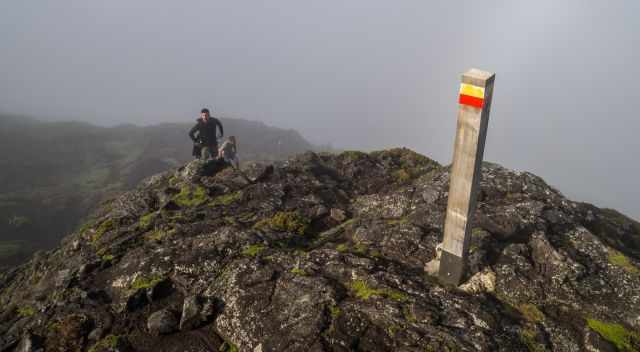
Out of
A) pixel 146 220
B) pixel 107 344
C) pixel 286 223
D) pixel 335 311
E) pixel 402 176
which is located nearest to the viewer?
pixel 335 311

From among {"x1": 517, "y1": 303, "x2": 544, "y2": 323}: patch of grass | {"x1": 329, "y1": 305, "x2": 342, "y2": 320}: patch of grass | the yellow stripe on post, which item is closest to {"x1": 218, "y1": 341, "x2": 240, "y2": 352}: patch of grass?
{"x1": 329, "y1": 305, "x2": 342, "y2": 320}: patch of grass

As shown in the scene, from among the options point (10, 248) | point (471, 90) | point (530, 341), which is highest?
point (471, 90)

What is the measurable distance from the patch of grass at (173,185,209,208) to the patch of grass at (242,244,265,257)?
5505mm

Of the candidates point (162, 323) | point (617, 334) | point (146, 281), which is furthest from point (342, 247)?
point (617, 334)

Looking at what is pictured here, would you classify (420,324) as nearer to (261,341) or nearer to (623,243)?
(261,341)

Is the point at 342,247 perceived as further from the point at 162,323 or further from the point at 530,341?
the point at 530,341

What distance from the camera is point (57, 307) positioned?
1282 cm

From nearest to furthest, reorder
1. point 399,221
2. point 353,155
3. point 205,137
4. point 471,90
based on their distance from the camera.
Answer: point 471,90, point 399,221, point 205,137, point 353,155

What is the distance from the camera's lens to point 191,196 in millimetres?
19312

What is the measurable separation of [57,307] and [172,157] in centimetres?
7209

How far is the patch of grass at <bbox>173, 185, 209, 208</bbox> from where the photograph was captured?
61.7ft

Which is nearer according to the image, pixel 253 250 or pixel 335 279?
pixel 335 279

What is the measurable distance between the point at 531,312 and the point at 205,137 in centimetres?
1752

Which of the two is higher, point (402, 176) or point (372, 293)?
point (372, 293)
